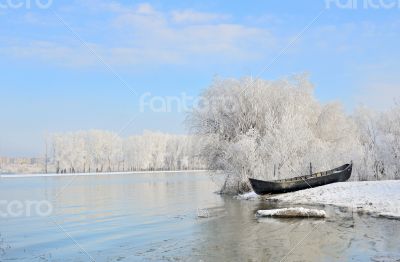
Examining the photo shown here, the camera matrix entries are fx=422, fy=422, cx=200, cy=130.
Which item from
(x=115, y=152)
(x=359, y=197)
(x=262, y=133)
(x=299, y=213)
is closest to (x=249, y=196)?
(x=262, y=133)

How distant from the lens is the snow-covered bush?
119 ft

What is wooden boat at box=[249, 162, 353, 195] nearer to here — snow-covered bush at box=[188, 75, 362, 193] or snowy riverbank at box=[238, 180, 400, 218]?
snowy riverbank at box=[238, 180, 400, 218]

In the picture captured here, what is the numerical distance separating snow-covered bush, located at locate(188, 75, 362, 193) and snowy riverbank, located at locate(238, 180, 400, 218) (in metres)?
5.56

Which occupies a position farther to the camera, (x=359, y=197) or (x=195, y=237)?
(x=359, y=197)

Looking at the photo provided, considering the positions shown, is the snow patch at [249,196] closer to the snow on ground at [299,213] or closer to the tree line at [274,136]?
the tree line at [274,136]

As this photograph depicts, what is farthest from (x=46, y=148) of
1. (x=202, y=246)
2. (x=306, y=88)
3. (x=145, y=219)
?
(x=202, y=246)

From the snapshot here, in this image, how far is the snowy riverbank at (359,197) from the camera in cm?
2177

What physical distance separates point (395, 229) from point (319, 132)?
29.5m

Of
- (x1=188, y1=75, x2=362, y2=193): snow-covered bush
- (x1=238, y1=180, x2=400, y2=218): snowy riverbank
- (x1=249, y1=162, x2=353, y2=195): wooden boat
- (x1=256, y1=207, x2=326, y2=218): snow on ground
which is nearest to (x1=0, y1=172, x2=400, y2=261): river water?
(x1=256, y1=207, x2=326, y2=218): snow on ground

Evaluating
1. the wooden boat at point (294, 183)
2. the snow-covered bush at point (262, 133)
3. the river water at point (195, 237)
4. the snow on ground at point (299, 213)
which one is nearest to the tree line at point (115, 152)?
the snow-covered bush at point (262, 133)

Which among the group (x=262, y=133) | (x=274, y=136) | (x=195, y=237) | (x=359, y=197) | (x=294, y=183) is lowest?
(x=195, y=237)

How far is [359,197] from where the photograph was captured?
82.1ft

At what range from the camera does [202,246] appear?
46.4 ft

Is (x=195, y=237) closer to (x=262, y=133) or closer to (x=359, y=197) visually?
(x=359, y=197)
